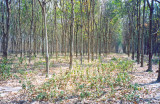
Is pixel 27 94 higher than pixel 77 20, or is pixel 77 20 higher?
pixel 77 20

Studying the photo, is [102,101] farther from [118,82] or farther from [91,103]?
[118,82]

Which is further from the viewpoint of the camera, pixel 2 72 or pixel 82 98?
pixel 2 72

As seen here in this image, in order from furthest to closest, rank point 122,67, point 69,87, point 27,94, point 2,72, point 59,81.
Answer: point 122,67 → point 2,72 → point 59,81 → point 69,87 → point 27,94

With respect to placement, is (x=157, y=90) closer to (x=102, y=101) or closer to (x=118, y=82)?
(x=118, y=82)

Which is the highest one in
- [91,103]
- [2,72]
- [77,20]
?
[77,20]

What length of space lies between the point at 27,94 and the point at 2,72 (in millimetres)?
3913

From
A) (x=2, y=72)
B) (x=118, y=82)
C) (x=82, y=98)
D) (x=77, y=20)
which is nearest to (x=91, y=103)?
(x=82, y=98)

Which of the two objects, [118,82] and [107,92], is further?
[118,82]

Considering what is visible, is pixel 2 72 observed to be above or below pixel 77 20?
below

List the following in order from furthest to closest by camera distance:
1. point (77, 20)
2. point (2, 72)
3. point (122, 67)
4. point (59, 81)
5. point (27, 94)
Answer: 1. point (77, 20)
2. point (122, 67)
3. point (2, 72)
4. point (59, 81)
5. point (27, 94)

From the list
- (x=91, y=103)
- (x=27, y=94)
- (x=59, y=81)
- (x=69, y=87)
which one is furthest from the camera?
(x=59, y=81)

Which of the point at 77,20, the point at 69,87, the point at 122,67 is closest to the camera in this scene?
the point at 69,87

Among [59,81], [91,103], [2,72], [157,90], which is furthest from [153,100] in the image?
[2,72]

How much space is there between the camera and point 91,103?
184 inches
